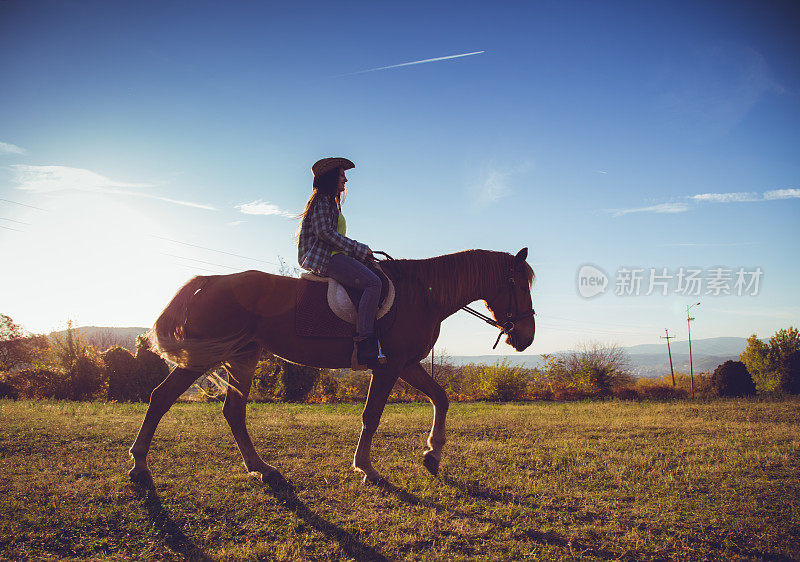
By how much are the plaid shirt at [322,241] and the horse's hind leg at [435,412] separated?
162 centimetres

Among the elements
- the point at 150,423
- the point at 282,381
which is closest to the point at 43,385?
the point at 282,381

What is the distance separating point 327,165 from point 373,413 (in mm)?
2894

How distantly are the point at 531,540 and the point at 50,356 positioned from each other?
19.4 metres

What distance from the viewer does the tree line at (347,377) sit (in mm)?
16156

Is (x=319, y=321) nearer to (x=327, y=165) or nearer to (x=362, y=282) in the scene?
(x=362, y=282)

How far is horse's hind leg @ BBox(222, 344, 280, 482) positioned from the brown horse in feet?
0.04

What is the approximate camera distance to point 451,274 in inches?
213

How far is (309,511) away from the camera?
4098mm

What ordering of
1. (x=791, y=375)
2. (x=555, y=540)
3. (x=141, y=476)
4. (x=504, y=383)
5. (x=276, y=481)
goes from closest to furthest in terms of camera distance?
(x=555, y=540) → (x=141, y=476) → (x=276, y=481) → (x=791, y=375) → (x=504, y=383)

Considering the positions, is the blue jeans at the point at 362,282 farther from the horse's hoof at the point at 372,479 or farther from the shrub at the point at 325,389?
the shrub at the point at 325,389

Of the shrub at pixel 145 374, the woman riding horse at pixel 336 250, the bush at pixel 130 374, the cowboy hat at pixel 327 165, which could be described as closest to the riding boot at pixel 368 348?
the woman riding horse at pixel 336 250

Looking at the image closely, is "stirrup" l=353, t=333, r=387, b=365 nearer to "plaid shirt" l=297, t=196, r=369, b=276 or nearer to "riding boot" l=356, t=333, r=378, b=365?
"riding boot" l=356, t=333, r=378, b=365

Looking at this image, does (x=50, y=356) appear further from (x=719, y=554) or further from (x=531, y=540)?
(x=719, y=554)

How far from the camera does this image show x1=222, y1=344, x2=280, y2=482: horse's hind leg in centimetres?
519
